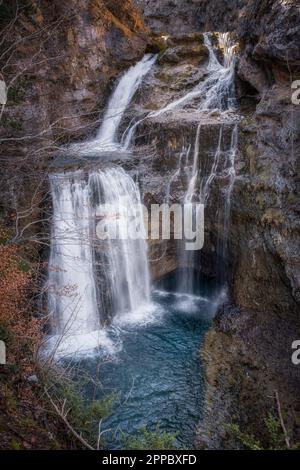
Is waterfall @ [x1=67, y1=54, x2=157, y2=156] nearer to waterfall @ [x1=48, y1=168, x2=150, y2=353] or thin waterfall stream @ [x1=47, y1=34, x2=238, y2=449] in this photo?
thin waterfall stream @ [x1=47, y1=34, x2=238, y2=449]

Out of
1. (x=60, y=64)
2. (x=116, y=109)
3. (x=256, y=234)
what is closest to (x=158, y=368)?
(x=256, y=234)

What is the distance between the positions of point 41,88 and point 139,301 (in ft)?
26.7

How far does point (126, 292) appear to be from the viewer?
34.3 ft

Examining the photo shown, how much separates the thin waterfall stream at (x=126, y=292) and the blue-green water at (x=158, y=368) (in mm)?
25

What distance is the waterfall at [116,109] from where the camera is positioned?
41.2ft

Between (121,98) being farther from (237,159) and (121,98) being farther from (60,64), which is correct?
(237,159)

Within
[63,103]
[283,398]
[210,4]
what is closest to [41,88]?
[63,103]

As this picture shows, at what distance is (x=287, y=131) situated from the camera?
→ 8.64 meters

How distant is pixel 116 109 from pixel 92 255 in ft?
22.3

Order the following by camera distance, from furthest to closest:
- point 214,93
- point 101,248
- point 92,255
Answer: point 214,93 → point 101,248 → point 92,255

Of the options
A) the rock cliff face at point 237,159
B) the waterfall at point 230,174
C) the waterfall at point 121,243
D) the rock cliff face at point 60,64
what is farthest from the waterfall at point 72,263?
the waterfall at point 230,174

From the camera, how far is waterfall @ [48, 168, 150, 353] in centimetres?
936

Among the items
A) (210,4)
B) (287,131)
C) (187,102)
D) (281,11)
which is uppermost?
(210,4)

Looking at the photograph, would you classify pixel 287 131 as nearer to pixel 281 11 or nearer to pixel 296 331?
pixel 281 11
